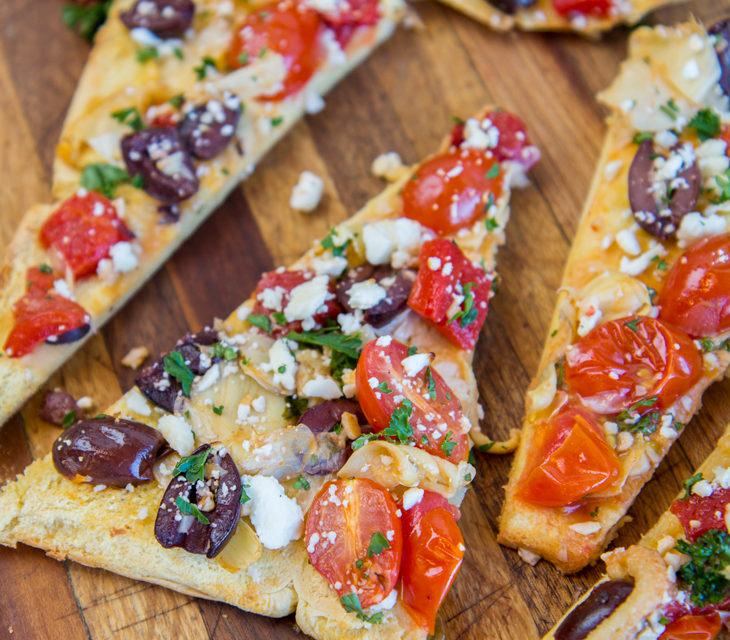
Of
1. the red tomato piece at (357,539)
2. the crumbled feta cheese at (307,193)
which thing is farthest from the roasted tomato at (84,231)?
the red tomato piece at (357,539)

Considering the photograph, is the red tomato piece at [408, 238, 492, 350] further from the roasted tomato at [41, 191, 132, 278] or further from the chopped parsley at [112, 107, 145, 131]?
the chopped parsley at [112, 107, 145, 131]

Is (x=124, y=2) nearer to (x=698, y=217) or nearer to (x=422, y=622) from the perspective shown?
(x=698, y=217)

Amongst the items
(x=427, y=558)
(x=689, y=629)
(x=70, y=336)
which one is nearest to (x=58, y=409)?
(x=70, y=336)

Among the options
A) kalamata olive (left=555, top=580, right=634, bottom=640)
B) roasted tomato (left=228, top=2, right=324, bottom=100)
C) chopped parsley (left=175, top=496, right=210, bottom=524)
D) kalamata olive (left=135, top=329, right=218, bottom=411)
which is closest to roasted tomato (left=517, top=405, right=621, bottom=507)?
kalamata olive (left=555, top=580, right=634, bottom=640)

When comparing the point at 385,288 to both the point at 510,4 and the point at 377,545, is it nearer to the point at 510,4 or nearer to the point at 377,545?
the point at 377,545

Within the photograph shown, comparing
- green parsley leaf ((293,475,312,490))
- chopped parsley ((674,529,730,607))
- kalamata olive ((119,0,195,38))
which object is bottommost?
chopped parsley ((674,529,730,607))

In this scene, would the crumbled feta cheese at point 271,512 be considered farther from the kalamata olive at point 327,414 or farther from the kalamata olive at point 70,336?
the kalamata olive at point 70,336
